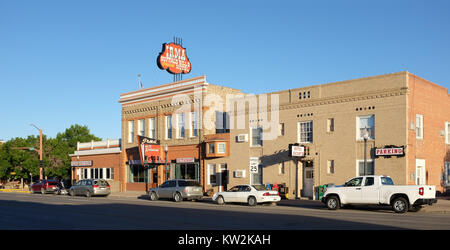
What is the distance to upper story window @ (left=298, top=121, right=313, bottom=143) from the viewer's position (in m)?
33.4

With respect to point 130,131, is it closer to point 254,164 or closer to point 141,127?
point 141,127

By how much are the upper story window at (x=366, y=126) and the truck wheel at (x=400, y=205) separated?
8104 mm

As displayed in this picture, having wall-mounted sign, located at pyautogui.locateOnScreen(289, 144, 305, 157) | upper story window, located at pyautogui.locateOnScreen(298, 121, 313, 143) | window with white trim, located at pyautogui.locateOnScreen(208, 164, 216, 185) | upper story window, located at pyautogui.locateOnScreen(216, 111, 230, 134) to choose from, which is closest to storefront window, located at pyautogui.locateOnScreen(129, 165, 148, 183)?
window with white trim, located at pyautogui.locateOnScreen(208, 164, 216, 185)

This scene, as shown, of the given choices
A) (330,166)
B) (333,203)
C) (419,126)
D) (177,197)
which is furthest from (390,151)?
(177,197)

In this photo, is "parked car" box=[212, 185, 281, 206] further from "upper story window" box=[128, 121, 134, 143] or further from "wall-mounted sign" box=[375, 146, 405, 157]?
"upper story window" box=[128, 121, 134, 143]

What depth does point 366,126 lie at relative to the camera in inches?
1200

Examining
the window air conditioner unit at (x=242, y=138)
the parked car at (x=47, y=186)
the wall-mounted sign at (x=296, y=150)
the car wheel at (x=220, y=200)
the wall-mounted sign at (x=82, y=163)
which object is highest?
the window air conditioner unit at (x=242, y=138)

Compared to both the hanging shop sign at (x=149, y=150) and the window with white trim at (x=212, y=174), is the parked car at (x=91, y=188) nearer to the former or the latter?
the hanging shop sign at (x=149, y=150)

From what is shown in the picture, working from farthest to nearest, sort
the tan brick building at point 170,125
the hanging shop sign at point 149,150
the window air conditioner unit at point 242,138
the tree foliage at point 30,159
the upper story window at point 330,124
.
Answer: the tree foliage at point 30,159
the hanging shop sign at point 149,150
the tan brick building at point 170,125
the window air conditioner unit at point 242,138
the upper story window at point 330,124

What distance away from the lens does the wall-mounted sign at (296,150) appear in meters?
31.6

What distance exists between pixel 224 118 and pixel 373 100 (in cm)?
1574

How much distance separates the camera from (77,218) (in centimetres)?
1973

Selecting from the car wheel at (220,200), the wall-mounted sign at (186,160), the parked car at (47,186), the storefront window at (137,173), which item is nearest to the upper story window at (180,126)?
→ the wall-mounted sign at (186,160)

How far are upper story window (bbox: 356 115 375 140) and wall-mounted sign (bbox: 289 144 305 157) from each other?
388cm
